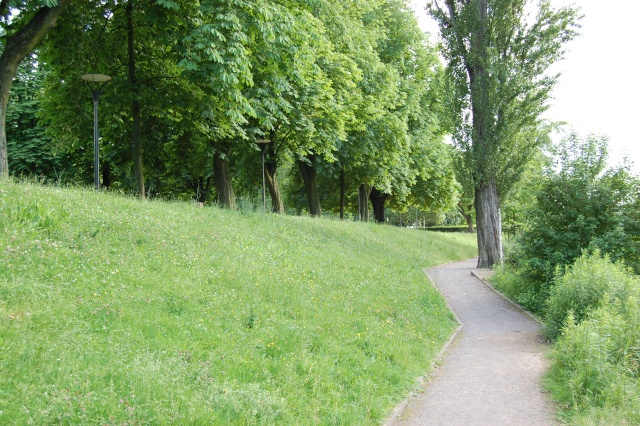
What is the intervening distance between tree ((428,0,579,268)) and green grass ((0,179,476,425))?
9.37 m

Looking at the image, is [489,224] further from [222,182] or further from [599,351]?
[599,351]

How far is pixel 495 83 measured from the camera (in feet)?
60.7

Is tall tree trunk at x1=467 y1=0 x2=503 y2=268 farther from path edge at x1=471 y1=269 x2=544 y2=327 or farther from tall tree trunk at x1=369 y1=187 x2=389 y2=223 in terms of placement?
tall tree trunk at x1=369 y1=187 x2=389 y2=223

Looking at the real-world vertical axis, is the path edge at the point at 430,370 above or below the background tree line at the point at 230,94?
below

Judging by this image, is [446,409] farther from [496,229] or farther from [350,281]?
[496,229]

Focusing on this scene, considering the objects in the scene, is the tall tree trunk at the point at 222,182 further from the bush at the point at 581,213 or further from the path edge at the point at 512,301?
the bush at the point at 581,213

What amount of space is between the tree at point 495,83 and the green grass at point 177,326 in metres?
9.37

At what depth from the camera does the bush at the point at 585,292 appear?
31.1 feet

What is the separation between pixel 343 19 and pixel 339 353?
18.3 metres

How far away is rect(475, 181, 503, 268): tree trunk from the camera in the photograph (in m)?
20.1

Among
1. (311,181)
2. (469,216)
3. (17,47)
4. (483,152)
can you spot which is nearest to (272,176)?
(311,181)

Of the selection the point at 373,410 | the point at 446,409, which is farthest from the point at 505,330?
the point at 373,410

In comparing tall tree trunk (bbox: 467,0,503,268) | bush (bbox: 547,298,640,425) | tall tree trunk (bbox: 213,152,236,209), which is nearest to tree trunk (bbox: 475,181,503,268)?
tall tree trunk (bbox: 467,0,503,268)

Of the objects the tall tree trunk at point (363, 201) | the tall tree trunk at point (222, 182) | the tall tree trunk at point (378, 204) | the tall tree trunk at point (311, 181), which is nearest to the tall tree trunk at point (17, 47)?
the tall tree trunk at point (222, 182)
